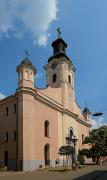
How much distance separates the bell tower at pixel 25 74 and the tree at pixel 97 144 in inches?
725

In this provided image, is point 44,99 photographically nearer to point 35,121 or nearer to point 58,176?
point 35,121

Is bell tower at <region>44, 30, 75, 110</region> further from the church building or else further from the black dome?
the black dome

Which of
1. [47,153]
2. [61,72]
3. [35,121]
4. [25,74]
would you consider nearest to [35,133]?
[35,121]

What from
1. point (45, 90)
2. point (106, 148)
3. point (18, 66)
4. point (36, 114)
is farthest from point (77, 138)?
point (18, 66)

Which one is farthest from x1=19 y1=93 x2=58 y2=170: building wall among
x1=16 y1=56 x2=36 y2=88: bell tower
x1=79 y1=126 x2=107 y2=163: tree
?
x1=79 y1=126 x2=107 y2=163: tree

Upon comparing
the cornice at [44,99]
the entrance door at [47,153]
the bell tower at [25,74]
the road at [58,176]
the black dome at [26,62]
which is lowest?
the road at [58,176]

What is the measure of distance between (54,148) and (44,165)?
14.2 feet

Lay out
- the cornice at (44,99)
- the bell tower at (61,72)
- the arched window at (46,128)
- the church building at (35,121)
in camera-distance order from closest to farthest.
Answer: the church building at (35,121) → the cornice at (44,99) → the arched window at (46,128) → the bell tower at (61,72)

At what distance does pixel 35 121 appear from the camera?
3812cm

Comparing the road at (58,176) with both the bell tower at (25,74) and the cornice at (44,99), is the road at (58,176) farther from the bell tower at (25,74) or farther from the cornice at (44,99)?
the bell tower at (25,74)

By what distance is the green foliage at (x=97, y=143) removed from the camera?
160 ft

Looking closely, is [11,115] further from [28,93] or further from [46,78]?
[46,78]

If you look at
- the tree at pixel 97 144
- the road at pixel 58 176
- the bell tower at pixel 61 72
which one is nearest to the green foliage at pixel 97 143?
the tree at pixel 97 144

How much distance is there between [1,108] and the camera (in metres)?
41.5
